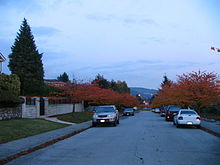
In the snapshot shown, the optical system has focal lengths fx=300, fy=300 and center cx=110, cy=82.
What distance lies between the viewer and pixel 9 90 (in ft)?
75.8

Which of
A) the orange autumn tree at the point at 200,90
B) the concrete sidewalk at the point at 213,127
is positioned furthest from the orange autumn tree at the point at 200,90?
the concrete sidewalk at the point at 213,127

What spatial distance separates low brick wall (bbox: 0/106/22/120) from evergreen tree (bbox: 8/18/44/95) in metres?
19.0

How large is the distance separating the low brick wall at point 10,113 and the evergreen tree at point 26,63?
1898 cm

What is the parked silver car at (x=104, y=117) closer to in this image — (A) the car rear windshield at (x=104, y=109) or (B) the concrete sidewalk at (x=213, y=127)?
(A) the car rear windshield at (x=104, y=109)

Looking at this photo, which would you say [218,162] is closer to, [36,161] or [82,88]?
[36,161]

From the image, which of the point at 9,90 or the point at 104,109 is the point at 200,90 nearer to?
the point at 104,109

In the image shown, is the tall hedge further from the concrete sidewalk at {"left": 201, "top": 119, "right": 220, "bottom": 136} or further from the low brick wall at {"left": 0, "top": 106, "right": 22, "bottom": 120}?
the concrete sidewalk at {"left": 201, "top": 119, "right": 220, "bottom": 136}

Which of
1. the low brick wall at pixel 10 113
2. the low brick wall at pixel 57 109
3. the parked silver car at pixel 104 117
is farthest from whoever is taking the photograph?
the low brick wall at pixel 57 109

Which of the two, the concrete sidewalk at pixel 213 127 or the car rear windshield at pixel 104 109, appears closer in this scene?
the concrete sidewalk at pixel 213 127

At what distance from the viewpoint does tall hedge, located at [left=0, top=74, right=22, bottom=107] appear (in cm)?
2060

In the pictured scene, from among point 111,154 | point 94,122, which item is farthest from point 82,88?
point 111,154

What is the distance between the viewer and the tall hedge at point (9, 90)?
2060 centimetres

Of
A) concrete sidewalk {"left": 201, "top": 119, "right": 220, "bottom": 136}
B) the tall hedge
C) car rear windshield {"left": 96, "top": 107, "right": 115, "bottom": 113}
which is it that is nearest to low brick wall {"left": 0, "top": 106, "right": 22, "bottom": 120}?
the tall hedge

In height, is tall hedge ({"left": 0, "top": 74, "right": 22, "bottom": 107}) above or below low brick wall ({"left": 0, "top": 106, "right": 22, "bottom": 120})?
above
